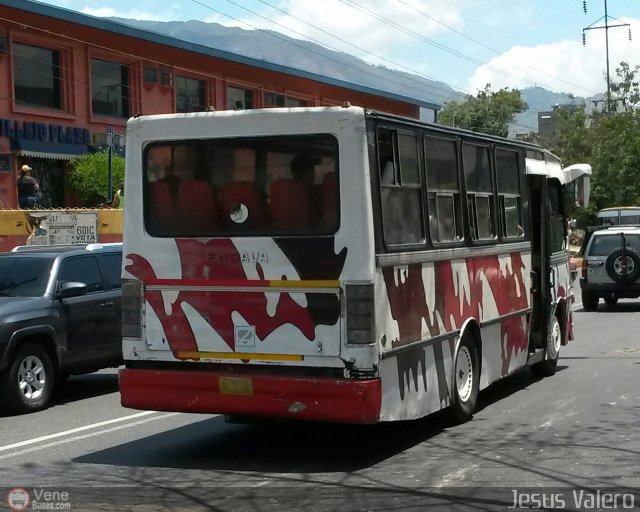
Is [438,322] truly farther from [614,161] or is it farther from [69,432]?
[614,161]

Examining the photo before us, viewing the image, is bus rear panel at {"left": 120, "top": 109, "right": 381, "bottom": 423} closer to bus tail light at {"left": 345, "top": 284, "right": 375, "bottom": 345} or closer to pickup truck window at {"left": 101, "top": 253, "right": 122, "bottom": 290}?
bus tail light at {"left": 345, "top": 284, "right": 375, "bottom": 345}

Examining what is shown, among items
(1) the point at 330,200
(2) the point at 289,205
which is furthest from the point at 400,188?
(2) the point at 289,205

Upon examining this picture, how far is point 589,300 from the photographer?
25109mm

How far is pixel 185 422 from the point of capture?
35.8ft

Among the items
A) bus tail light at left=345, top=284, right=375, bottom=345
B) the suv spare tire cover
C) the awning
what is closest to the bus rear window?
bus tail light at left=345, top=284, right=375, bottom=345

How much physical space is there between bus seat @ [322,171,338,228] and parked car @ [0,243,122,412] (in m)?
4.46

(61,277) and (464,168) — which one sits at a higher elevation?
(464,168)

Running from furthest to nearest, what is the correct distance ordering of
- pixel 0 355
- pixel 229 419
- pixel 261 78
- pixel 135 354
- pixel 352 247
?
1. pixel 261 78
2. pixel 0 355
3. pixel 229 419
4. pixel 135 354
5. pixel 352 247

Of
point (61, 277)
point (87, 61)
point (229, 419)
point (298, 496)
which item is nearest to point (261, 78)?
point (87, 61)

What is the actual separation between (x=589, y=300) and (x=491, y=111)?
71500 millimetres

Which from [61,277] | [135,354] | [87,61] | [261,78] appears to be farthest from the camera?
[261,78]

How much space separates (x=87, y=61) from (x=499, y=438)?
25.0m

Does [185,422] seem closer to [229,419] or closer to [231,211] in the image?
[229,419]

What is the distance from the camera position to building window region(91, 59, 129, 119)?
1289 inches
